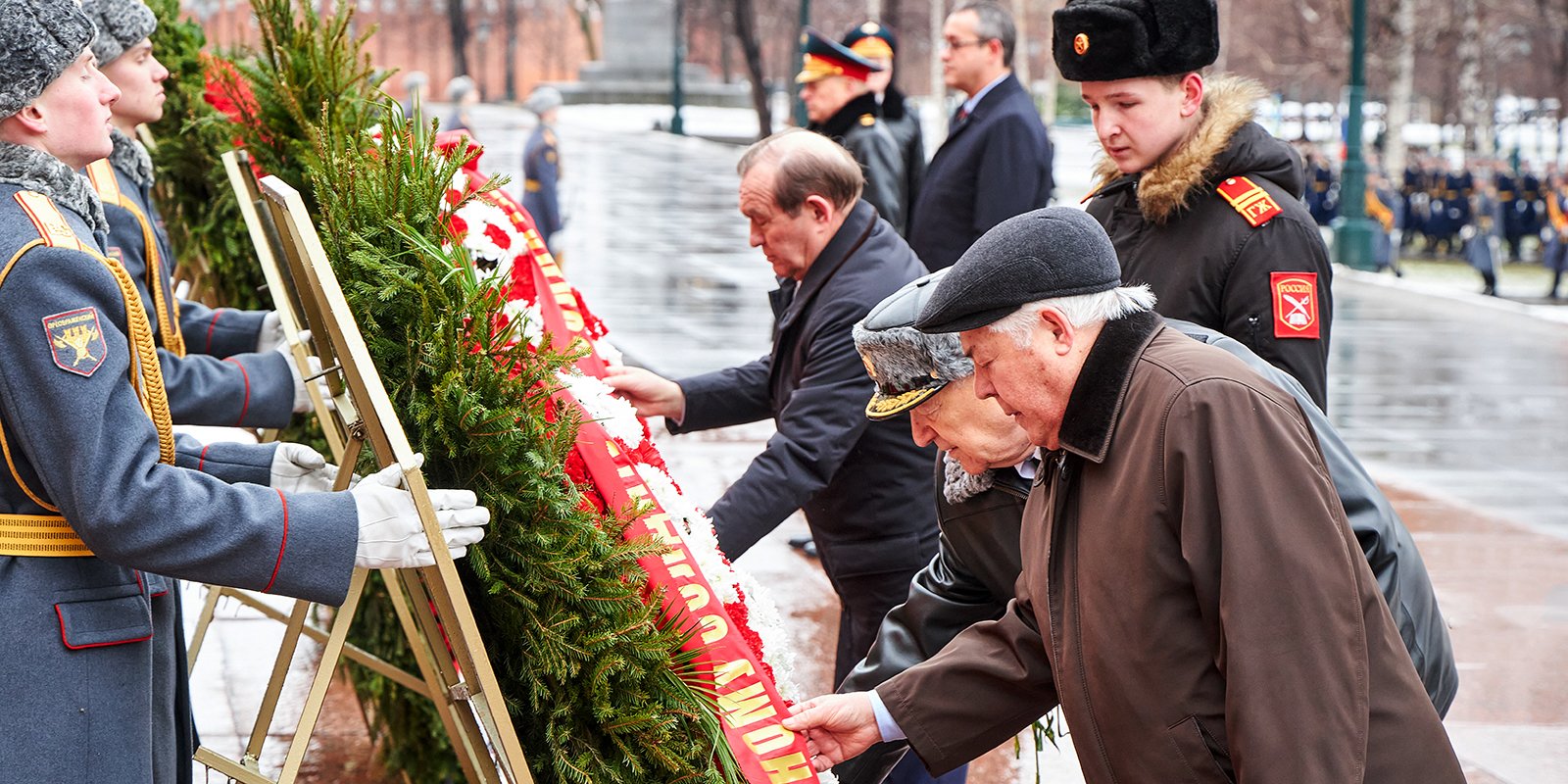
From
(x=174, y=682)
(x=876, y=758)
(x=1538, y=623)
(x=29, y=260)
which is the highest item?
(x=29, y=260)

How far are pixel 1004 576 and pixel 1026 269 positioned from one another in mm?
911

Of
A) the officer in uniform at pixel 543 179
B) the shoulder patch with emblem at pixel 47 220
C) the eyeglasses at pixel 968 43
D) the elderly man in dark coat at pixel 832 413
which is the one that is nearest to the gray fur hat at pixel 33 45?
the shoulder patch with emblem at pixel 47 220

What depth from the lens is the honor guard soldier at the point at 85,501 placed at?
2.08 m

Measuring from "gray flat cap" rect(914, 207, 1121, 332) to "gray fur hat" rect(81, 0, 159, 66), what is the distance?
8.31 ft

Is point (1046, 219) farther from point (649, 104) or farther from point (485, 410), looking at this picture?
point (649, 104)

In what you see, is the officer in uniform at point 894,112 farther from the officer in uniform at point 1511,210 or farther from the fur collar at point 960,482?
the officer in uniform at point 1511,210

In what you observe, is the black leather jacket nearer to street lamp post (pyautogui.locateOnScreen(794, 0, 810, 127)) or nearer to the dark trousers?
the dark trousers

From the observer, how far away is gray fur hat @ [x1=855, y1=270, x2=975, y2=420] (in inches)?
100

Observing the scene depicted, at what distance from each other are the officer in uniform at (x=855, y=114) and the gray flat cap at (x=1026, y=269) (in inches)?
176

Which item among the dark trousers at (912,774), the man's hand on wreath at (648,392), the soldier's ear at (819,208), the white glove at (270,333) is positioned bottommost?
the dark trousers at (912,774)

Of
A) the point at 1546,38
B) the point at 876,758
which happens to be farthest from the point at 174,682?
the point at 1546,38

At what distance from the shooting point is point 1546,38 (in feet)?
136

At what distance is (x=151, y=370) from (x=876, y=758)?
1.51 m

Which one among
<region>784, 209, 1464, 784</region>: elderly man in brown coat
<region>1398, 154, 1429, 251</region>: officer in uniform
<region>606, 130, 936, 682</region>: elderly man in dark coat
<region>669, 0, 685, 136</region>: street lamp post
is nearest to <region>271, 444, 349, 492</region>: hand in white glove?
<region>606, 130, 936, 682</region>: elderly man in dark coat
